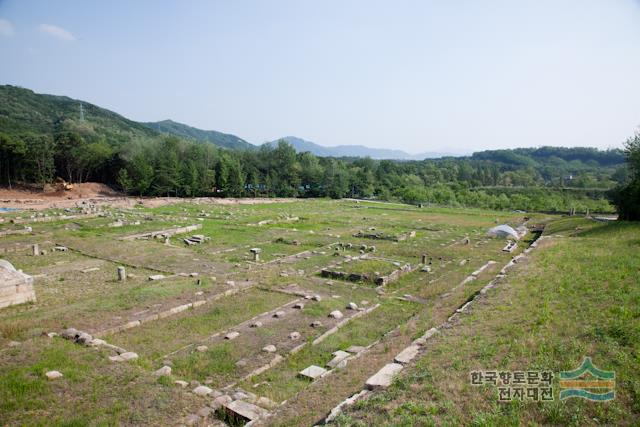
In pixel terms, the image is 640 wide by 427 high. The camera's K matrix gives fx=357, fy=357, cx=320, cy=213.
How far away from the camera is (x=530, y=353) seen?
7.61 m

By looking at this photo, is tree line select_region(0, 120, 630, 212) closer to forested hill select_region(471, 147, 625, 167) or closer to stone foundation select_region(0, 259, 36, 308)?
stone foundation select_region(0, 259, 36, 308)

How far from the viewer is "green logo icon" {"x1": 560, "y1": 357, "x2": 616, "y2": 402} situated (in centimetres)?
600

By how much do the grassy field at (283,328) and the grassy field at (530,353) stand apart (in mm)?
43

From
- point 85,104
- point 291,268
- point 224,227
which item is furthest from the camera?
point 85,104

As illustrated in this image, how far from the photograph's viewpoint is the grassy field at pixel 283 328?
6934mm

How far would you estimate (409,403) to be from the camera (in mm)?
6254

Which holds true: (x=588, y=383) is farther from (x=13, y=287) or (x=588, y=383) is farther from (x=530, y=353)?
(x=13, y=287)

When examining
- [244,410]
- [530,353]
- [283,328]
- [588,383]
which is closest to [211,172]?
[283,328]

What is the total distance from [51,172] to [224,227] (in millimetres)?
45090

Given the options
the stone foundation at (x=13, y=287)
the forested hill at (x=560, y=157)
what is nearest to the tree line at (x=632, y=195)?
the stone foundation at (x=13, y=287)

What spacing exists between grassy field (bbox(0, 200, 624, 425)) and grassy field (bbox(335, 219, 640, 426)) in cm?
4

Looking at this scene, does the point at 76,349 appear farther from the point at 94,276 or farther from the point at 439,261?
the point at 439,261

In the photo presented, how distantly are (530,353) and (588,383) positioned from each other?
4.33ft

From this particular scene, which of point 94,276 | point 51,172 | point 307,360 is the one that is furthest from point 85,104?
point 307,360
